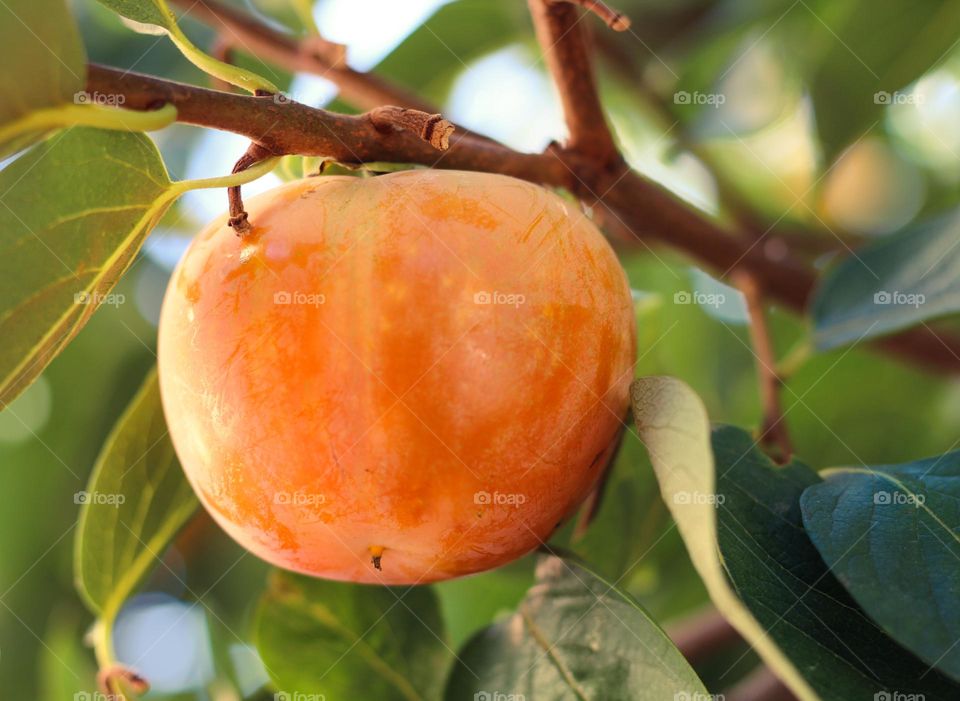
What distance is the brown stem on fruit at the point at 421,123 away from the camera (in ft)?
2.23

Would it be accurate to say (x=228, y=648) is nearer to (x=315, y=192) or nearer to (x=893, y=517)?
(x=315, y=192)

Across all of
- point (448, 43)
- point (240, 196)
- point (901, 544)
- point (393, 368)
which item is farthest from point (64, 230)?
point (448, 43)

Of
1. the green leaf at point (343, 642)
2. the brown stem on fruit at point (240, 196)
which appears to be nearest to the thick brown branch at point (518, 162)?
the brown stem on fruit at point (240, 196)

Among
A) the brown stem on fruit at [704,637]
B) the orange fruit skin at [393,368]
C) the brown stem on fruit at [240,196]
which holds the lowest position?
the brown stem on fruit at [704,637]

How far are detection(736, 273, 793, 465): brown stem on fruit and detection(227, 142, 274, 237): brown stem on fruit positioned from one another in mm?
551

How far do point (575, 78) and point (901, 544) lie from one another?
0.51m

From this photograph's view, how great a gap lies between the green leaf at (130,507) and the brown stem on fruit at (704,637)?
64cm

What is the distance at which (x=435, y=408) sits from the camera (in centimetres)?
62

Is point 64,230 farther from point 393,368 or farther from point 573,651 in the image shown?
point 573,651

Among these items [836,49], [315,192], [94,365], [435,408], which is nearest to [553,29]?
[315,192]

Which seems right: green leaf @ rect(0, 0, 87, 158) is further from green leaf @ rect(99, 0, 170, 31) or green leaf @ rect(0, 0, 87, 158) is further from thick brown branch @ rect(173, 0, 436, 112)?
thick brown branch @ rect(173, 0, 436, 112)

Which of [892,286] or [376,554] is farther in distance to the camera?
[892,286]

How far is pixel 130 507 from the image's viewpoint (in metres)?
0.94

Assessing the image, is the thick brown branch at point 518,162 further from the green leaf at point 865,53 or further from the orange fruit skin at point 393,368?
the green leaf at point 865,53
